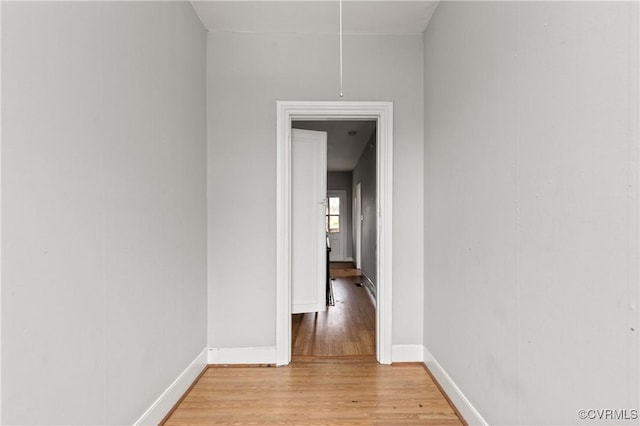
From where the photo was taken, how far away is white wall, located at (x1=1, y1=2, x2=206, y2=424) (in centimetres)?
90

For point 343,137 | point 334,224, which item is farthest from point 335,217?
point 343,137

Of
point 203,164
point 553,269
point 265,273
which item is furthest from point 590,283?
point 203,164

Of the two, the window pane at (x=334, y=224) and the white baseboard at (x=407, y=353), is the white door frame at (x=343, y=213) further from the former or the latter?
the white baseboard at (x=407, y=353)

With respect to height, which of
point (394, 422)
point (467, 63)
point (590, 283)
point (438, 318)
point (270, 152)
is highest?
point (467, 63)

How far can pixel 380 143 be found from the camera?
2334 mm

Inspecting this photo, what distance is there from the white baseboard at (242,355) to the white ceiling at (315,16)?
2432 mm

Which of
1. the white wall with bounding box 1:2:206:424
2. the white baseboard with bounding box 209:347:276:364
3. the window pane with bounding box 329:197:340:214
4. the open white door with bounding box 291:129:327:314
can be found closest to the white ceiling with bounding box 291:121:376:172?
the open white door with bounding box 291:129:327:314

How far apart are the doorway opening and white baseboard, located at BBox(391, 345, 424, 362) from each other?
0.21 m

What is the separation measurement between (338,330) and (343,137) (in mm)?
3164

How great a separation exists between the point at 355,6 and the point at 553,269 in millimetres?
1954

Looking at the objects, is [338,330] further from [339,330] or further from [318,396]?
[318,396]

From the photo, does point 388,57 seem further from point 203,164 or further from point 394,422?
point 394,422

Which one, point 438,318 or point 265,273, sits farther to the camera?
point 265,273

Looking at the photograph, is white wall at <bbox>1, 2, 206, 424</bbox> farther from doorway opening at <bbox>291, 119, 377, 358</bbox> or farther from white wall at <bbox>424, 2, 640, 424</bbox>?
white wall at <bbox>424, 2, 640, 424</bbox>
